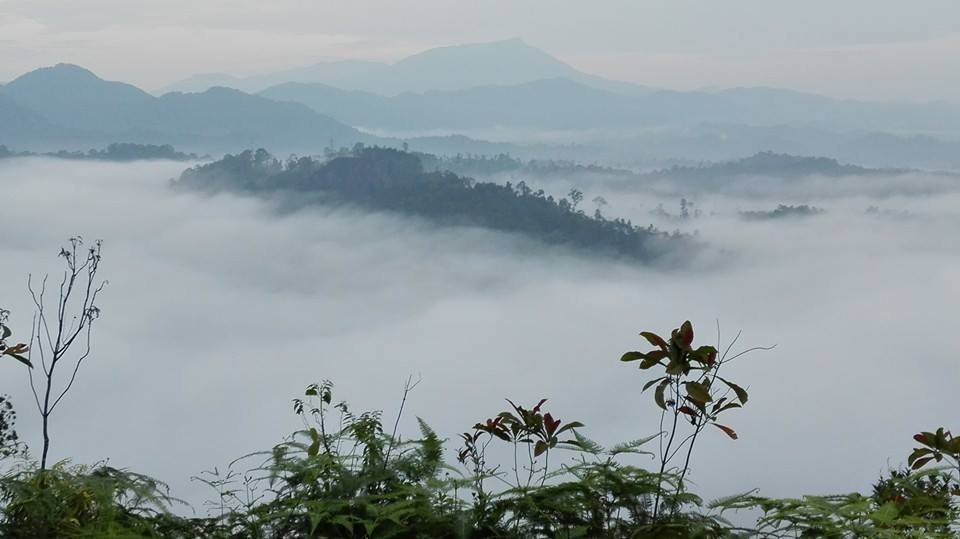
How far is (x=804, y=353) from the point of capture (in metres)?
79.5

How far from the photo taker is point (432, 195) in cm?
9469

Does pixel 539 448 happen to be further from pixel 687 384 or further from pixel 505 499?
pixel 687 384

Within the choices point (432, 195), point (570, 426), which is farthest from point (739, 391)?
point (432, 195)

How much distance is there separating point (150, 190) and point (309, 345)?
48226 mm

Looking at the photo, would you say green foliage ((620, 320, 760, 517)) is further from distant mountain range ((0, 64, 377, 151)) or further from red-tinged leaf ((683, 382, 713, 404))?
distant mountain range ((0, 64, 377, 151))

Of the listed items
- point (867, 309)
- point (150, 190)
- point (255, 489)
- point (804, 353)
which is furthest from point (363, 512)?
point (150, 190)

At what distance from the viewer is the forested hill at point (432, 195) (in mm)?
87188

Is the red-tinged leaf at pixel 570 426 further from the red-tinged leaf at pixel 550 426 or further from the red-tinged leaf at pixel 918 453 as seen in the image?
the red-tinged leaf at pixel 918 453

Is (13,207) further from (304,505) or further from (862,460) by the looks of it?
(304,505)

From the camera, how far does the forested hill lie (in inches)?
3433

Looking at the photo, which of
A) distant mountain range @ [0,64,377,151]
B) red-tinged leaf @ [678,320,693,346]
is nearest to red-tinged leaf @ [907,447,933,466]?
red-tinged leaf @ [678,320,693,346]

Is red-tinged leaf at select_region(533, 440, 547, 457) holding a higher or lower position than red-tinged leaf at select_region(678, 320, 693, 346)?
lower

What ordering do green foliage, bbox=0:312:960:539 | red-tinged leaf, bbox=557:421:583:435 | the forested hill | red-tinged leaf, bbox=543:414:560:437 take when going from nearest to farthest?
1. green foliage, bbox=0:312:960:539
2. red-tinged leaf, bbox=557:421:583:435
3. red-tinged leaf, bbox=543:414:560:437
4. the forested hill

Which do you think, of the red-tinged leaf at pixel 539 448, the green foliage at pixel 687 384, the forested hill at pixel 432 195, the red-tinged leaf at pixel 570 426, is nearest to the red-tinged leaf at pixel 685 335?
the green foliage at pixel 687 384
